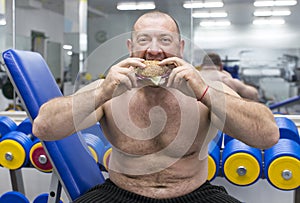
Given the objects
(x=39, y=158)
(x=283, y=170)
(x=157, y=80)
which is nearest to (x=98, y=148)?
(x=39, y=158)

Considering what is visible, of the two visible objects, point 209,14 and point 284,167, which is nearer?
point 284,167

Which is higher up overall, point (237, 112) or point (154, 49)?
point (154, 49)

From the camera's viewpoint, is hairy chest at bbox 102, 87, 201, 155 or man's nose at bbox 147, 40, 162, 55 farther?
hairy chest at bbox 102, 87, 201, 155

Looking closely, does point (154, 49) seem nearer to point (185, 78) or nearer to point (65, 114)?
point (185, 78)

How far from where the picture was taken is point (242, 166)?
1713mm

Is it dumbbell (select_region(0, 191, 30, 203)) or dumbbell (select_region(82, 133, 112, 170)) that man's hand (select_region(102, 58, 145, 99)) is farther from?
dumbbell (select_region(0, 191, 30, 203))

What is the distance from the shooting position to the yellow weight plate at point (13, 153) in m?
1.90

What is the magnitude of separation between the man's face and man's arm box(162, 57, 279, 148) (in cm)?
9

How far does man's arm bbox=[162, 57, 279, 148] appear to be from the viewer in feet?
4.00

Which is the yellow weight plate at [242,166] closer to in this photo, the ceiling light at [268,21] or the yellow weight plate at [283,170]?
the yellow weight plate at [283,170]

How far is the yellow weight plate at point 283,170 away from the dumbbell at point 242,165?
0.07m

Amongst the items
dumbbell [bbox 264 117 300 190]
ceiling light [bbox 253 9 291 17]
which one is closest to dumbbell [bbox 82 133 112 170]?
dumbbell [bbox 264 117 300 190]

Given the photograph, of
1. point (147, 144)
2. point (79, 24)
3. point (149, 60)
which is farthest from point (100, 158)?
point (79, 24)

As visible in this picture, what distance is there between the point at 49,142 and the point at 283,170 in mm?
943
